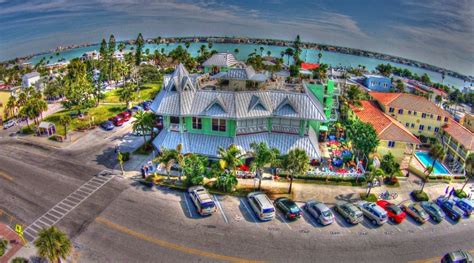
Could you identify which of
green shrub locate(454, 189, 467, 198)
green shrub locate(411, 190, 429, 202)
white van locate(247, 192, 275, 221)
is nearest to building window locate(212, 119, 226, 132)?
white van locate(247, 192, 275, 221)

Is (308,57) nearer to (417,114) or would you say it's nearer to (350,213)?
(417,114)

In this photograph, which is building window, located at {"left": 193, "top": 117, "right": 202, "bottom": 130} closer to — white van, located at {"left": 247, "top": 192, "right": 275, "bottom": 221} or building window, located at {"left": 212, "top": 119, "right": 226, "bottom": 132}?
building window, located at {"left": 212, "top": 119, "right": 226, "bottom": 132}

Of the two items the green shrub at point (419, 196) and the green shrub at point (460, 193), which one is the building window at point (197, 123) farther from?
the green shrub at point (460, 193)

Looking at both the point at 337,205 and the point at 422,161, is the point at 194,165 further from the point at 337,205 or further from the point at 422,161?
the point at 422,161

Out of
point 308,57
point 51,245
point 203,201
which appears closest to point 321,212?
point 203,201

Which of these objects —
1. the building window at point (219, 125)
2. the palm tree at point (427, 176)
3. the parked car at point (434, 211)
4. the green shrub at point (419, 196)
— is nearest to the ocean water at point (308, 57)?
the palm tree at point (427, 176)
